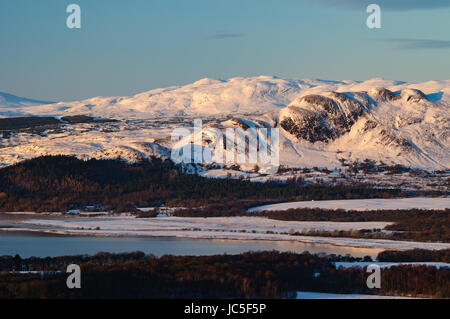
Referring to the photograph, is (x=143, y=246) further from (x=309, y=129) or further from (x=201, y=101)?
(x=201, y=101)

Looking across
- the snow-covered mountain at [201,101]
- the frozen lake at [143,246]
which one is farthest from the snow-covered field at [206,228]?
the snow-covered mountain at [201,101]

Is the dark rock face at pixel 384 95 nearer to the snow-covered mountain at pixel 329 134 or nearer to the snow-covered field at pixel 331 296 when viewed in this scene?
the snow-covered mountain at pixel 329 134

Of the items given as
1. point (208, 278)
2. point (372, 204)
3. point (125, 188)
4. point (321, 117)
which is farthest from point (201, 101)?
point (208, 278)

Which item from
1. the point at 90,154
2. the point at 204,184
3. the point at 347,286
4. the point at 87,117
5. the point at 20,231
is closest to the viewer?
the point at 347,286

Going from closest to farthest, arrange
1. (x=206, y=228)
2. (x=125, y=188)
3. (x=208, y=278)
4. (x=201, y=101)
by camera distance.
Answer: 1. (x=208, y=278)
2. (x=206, y=228)
3. (x=125, y=188)
4. (x=201, y=101)

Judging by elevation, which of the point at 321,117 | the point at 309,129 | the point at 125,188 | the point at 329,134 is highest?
the point at 321,117
